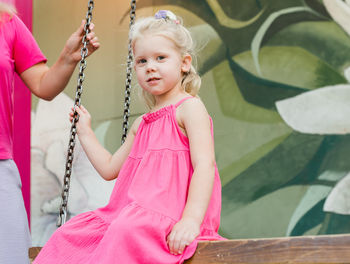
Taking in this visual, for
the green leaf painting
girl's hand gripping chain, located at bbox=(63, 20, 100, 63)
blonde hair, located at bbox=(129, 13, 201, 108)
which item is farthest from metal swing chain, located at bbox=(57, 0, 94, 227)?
the green leaf painting

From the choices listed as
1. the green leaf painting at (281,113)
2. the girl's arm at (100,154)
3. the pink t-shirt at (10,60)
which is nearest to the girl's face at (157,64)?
the girl's arm at (100,154)

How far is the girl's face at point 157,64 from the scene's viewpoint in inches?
74.2

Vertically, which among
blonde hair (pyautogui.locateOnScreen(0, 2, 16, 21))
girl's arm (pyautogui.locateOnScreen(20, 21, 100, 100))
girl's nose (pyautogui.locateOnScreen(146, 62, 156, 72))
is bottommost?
girl's arm (pyautogui.locateOnScreen(20, 21, 100, 100))

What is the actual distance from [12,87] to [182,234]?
2.67ft

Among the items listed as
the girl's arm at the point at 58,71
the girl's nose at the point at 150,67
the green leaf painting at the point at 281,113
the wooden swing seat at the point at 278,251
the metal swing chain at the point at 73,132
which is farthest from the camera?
the green leaf painting at the point at 281,113

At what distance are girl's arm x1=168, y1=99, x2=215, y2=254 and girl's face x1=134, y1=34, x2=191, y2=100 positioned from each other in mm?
94

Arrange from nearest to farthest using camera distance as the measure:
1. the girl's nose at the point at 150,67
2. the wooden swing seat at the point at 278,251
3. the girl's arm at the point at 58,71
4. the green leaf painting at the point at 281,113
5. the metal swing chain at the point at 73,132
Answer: the wooden swing seat at the point at 278,251, the girl's nose at the point at 150,67, the metal swing chain at the point at 73,132, the girl's arm at the point at 58,71, the green leaf painting at the point at 281,113

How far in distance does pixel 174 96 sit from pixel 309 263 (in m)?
0.75

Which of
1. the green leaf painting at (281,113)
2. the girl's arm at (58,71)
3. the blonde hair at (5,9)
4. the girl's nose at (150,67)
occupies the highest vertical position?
the blonde hair at (5,9)

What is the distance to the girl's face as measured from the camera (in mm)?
1886

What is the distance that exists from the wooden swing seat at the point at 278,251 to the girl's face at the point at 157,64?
0.54 meters

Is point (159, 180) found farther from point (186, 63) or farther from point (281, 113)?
point (281, 113)

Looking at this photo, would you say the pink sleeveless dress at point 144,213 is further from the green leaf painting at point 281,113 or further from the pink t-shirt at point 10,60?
the green leaf painting at point 281,113

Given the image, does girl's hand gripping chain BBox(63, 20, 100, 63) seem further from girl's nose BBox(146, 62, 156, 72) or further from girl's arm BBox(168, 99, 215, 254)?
girl's arm BBox(168, 99, 215, 254)
